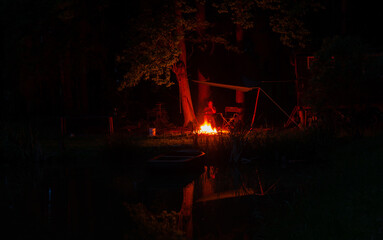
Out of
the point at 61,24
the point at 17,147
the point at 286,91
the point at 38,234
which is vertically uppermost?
the point at 61,24

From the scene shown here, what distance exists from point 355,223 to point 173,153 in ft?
20.9

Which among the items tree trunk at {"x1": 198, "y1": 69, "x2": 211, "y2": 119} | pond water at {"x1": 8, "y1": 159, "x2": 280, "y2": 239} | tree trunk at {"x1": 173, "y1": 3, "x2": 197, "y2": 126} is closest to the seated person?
tree trunk at {"x1": 173, "y1": 3, "x2": 197, "y2": 126}

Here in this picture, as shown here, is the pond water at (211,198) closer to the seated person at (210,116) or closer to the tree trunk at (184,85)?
the seated person at (210,116)

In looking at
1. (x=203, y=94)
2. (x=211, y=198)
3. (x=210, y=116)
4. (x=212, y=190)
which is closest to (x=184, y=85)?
(x=203, y=94)

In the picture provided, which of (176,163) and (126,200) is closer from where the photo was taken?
A: (126,200)

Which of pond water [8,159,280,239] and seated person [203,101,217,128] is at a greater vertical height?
seated person [203,101,217,128]

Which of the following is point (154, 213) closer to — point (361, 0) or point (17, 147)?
point (17, 147)

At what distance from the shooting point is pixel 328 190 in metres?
7.07

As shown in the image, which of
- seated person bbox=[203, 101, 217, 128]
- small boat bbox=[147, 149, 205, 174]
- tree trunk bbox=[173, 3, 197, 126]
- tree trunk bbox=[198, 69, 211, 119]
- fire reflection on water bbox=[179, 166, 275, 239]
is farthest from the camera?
tree trunk bbox=[198, 69, 211, 119]

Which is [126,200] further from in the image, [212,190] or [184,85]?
[184,85]

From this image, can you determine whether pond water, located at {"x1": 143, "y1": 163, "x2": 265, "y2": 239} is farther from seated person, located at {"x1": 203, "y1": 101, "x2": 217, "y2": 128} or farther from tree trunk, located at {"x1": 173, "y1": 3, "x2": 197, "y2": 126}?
tree trunk, located at {"x1": 173, "y1": 3, "x2": 197, "y2": 126}

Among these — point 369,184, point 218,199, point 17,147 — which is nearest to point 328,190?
point 369,184

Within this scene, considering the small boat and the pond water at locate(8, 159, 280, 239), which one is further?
the small boat

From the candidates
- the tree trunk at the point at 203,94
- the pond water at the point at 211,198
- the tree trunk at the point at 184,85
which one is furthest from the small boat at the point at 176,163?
the tree trunk at the point at 203,94
